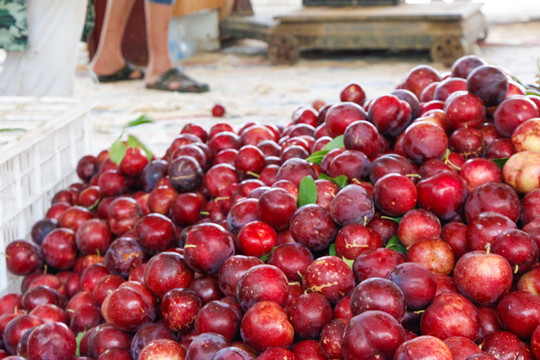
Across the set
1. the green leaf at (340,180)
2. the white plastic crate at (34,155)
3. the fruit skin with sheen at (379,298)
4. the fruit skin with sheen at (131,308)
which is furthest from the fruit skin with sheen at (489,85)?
the white plastic crate at (34,155)

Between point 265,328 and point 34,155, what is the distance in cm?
105

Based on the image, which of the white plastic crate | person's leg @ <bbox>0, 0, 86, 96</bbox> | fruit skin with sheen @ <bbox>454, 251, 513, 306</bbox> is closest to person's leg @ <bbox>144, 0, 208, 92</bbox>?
person's leg @ <bbox>0, 0, 86, 96</bbox>

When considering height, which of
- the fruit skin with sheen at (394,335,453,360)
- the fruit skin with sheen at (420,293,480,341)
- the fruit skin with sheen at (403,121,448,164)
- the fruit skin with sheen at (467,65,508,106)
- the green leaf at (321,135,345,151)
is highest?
the fruit skin with sheen at (467,65,508,106)

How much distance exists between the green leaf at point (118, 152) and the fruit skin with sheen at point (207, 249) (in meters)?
A: 0.68

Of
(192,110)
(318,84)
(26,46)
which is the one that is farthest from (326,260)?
(318,84)

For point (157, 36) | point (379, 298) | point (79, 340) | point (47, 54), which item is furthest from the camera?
point (157, 36)

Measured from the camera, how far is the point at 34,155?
70.4 inches

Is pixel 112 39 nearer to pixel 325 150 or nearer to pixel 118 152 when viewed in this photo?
pixel 118 152

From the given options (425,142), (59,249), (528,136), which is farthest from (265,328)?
(59,249)

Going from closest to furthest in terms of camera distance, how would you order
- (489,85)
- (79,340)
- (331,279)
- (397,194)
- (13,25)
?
(331,279), (397,194), (79,340), (489,85), (13,25)

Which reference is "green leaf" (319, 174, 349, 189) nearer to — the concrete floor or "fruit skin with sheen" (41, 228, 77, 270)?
"fruit skin with sheen" (41, 228, 77, 270)

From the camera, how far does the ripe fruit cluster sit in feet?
3.30

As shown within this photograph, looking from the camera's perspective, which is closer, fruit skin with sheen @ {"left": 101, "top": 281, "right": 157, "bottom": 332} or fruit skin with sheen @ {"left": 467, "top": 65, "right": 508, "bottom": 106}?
fruit skin with sheen @ {"left": 101, "top": 281, "right": 157, "bottom": 332}

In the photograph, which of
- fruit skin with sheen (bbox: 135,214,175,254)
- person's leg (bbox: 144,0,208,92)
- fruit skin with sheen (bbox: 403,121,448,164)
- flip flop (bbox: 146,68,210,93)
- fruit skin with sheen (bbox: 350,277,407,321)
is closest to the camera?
fruit skin with sheen (bbox: 350,277,407,321)
